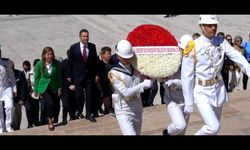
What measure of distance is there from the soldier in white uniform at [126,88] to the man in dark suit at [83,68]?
2.05 metres

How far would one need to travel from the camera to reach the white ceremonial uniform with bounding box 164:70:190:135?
5.75 metres

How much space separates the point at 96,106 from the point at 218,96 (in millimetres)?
3224

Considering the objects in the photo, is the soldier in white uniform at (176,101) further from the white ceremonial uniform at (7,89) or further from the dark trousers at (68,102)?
the white ceremonial uniform at (7,89)

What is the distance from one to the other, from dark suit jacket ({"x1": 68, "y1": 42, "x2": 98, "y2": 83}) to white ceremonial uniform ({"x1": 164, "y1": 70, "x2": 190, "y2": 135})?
1.99 m

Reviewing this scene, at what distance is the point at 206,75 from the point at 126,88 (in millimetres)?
897

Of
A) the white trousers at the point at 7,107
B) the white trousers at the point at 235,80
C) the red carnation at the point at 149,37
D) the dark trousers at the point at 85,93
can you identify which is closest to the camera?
the red carnation at the point at 149,37

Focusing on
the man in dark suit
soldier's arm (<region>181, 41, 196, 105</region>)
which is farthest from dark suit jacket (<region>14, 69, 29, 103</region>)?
soldier's arm (<region>181, 41, 196, 105</region>)

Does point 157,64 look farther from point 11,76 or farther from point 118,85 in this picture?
point 11,76

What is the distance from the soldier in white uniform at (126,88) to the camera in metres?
5.31

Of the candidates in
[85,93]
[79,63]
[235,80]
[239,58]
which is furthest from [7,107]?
[235,80]

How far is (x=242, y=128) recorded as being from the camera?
7.55 m

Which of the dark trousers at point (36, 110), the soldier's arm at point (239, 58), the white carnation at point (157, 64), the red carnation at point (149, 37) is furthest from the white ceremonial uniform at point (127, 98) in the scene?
the dark trousers at point (36, 110)

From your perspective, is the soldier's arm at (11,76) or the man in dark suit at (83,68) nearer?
the man in dark suit at (83,68)

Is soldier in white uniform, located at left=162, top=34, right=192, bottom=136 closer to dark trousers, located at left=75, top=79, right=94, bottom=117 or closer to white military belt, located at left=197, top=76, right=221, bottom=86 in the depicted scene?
white military belt, located at left=197, top=76, right=221, bottom=86
